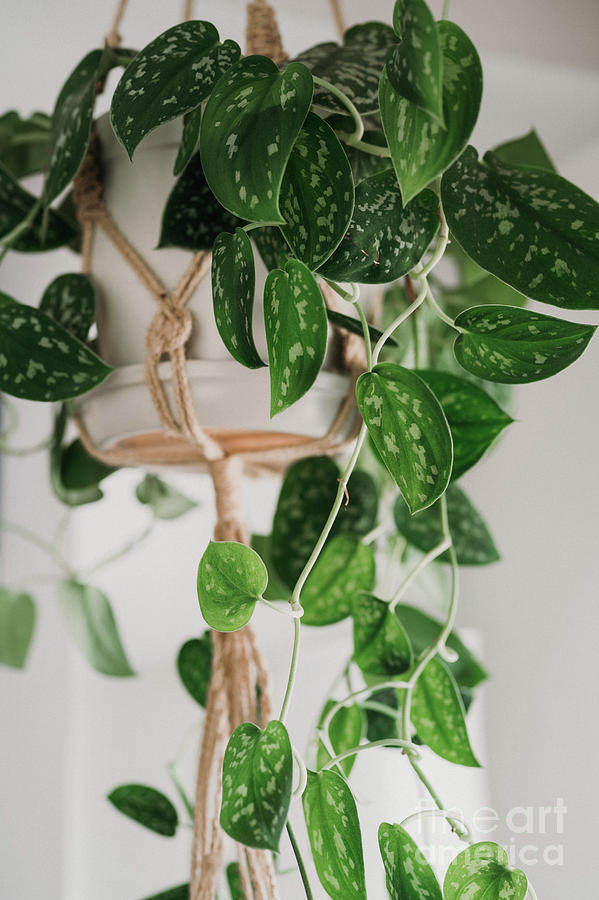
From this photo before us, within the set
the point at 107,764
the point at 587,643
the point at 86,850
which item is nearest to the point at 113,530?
the point at 107,764

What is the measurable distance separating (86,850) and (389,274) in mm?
1388

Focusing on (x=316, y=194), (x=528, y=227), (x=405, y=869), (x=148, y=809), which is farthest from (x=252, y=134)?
(x=148, y=809)

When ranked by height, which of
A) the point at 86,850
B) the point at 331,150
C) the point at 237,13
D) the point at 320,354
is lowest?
the point at 86,850

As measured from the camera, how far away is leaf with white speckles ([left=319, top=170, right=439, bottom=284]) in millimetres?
428

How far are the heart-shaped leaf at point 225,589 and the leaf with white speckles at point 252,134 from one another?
168mm

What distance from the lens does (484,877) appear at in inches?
18.4

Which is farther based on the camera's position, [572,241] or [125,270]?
[125,270]

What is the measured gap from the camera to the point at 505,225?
1.42ft

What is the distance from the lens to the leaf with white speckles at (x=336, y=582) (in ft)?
2.14

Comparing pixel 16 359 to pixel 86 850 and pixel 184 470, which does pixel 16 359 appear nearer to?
pixel 184 470

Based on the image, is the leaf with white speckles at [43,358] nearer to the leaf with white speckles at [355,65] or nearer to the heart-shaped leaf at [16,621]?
the leaf with white speckles at [355,65]

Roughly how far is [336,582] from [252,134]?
36cm

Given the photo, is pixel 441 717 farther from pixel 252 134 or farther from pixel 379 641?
pixel 252 134

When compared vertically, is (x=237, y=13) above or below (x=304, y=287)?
above
